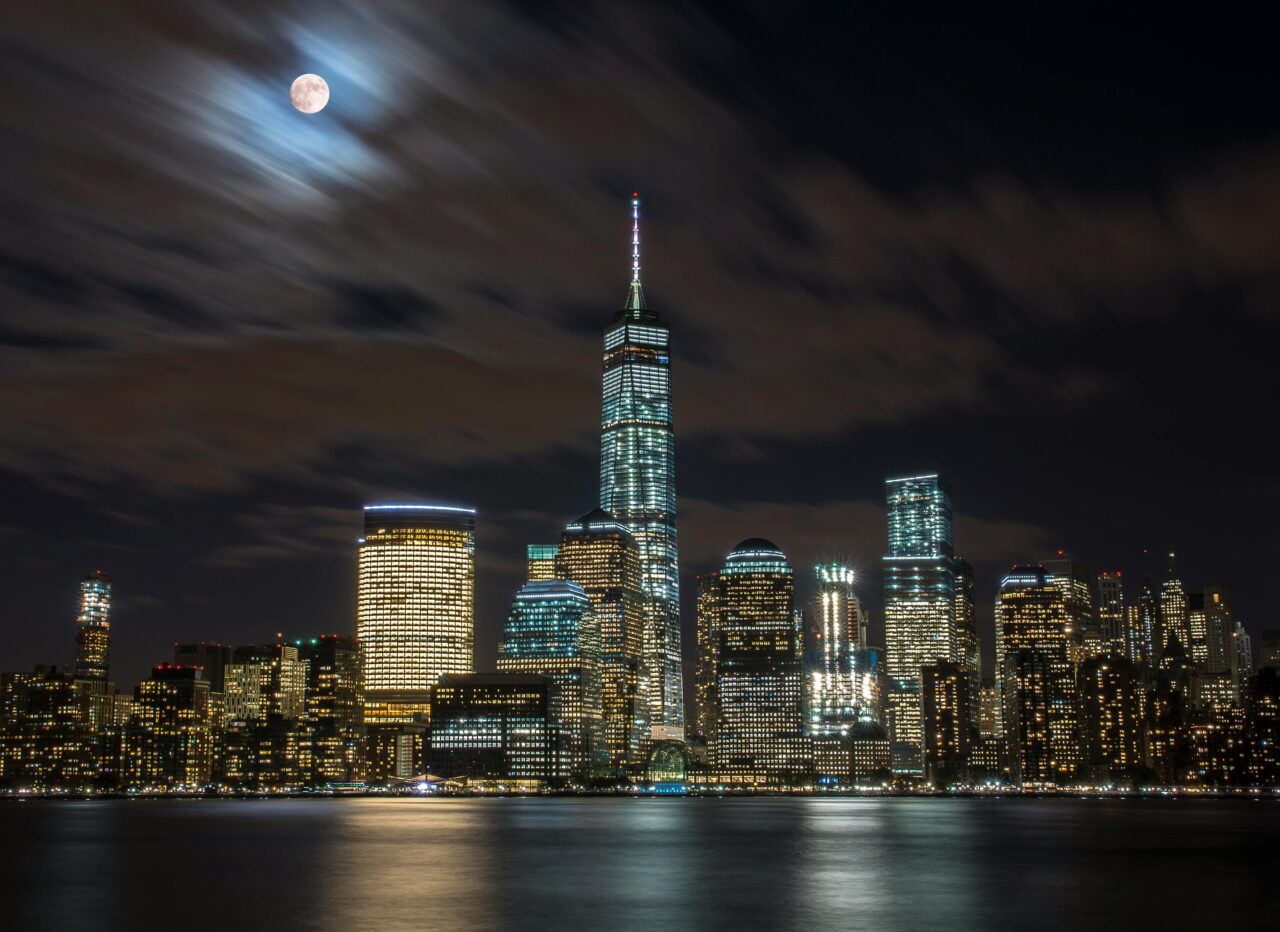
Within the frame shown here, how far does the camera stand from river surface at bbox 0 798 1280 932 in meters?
72.6

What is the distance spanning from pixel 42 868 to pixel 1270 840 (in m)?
113

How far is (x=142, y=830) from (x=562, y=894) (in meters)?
102

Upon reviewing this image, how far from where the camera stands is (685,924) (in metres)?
69.6

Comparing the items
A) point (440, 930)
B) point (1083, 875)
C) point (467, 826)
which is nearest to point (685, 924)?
point (440, 930)

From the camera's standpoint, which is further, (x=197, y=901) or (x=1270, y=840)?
(x=1270, y=840)

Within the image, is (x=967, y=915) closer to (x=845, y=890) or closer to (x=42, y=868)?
(x=845, y=890)

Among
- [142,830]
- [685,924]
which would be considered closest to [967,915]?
[685,924]

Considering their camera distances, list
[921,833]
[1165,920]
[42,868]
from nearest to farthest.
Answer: [1165,920] → [42,868] → [921,833]

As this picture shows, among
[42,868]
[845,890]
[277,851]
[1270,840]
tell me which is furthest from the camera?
[1270,840]

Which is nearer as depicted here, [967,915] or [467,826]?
[967,915]

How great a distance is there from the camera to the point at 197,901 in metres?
81.4

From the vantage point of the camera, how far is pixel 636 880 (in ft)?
311

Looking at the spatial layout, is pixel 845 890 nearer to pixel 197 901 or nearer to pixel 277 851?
pixel 197 901

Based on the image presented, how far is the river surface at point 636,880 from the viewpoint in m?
72.6
